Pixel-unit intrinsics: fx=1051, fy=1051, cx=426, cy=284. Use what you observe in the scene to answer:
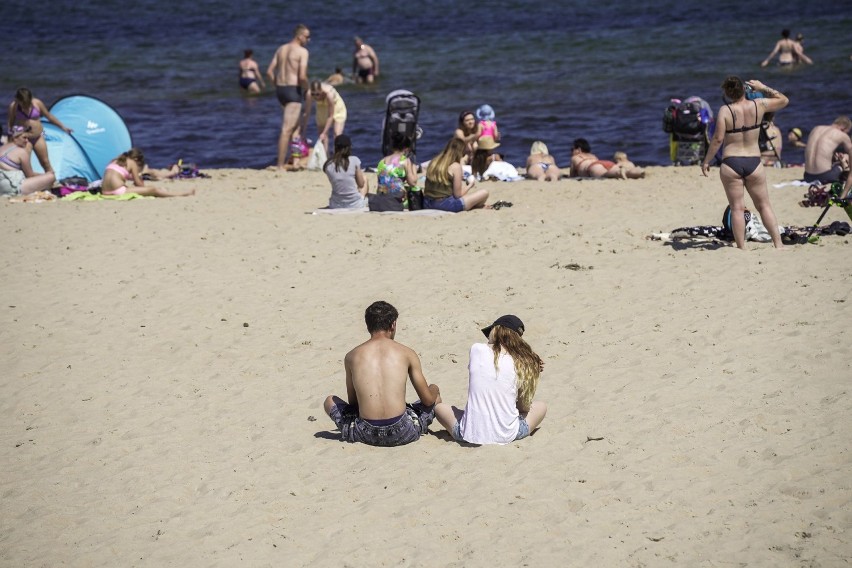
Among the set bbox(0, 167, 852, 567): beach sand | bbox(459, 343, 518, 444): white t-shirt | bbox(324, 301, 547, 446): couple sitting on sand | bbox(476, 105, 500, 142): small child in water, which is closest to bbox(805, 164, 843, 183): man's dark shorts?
Result: bbox(0, 167, 852, 567): beach sand

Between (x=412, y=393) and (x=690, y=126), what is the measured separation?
827 centimetres

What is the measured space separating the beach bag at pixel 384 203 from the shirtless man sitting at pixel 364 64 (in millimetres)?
12619

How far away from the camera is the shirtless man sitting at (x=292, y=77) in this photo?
541 inches

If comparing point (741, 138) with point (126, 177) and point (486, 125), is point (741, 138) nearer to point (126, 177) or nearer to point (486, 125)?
point (486, 125)

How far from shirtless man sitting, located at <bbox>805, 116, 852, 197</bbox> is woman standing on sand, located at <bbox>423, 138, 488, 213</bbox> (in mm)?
3734

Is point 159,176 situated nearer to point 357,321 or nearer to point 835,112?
point 357,321

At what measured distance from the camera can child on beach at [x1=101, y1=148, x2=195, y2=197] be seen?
1198 centimetres

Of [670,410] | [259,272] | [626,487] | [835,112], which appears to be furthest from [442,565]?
[835,112]

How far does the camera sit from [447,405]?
19.8ft

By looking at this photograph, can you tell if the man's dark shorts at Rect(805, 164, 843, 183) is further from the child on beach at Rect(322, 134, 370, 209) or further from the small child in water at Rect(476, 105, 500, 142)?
the child on beach at Rect(322, 134, 370, 209)

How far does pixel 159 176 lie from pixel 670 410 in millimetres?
9529

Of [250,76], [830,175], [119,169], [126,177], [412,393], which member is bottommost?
[412,393]

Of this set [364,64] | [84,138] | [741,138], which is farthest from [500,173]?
[364,64]

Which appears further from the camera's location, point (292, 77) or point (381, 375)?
point (292, 77)
